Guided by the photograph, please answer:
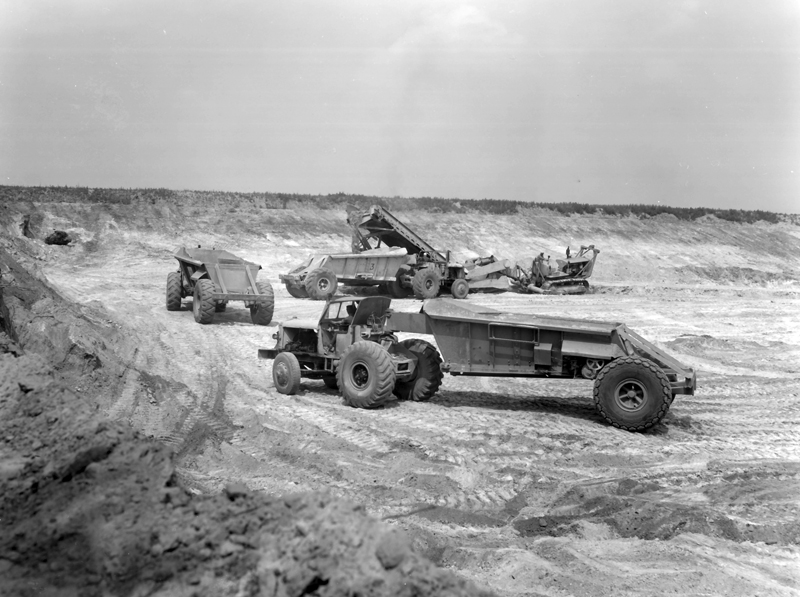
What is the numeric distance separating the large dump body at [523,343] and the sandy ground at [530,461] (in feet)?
2.01

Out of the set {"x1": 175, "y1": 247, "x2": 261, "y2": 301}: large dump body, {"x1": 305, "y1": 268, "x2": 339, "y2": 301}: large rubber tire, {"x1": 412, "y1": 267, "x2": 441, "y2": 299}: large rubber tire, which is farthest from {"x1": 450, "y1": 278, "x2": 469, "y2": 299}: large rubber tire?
{"x1": 175, "y1": 247, "x2": 261, "y2": 301}: large dump body

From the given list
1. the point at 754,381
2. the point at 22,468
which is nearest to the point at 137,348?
the point at 22,468

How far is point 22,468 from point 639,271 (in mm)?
34137

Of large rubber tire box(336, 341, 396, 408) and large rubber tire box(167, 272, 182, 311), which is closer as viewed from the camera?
large rubber tire box(336, 341, 396, 408)

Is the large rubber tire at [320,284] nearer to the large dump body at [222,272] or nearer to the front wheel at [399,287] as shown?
the front wheel at [399,287]

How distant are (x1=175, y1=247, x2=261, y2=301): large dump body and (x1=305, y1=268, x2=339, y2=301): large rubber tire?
3266mm

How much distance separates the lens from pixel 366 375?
8844 millimetres

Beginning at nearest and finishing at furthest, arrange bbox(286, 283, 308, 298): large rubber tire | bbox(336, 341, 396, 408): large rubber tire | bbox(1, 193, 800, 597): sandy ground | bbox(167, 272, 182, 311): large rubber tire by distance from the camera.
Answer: bbox(1, 193, 800, 597): sandy ground, bbox(336, 341, 396, 408): large rubber tire, bbox(167, 272, 182, 311): large rubber tire, bbox(286, 283, 308, 298): large rubber tire

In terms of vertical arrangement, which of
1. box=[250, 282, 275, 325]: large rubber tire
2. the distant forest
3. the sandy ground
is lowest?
the sandy ground

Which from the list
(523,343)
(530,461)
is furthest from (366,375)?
(530,461)

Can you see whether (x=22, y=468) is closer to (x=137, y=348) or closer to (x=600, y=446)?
(x=600, y=446)

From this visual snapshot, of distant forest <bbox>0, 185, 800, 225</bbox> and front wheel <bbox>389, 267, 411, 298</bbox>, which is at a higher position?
distant forest <bbox>0, 185, 800, 225</bbox>

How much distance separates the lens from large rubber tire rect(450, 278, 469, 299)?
23.5 m

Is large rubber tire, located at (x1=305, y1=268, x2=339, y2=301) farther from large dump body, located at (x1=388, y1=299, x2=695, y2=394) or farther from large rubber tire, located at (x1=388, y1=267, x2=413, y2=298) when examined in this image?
large dump body, located at (x1=388, y1=299, x2=695, y2=394)
